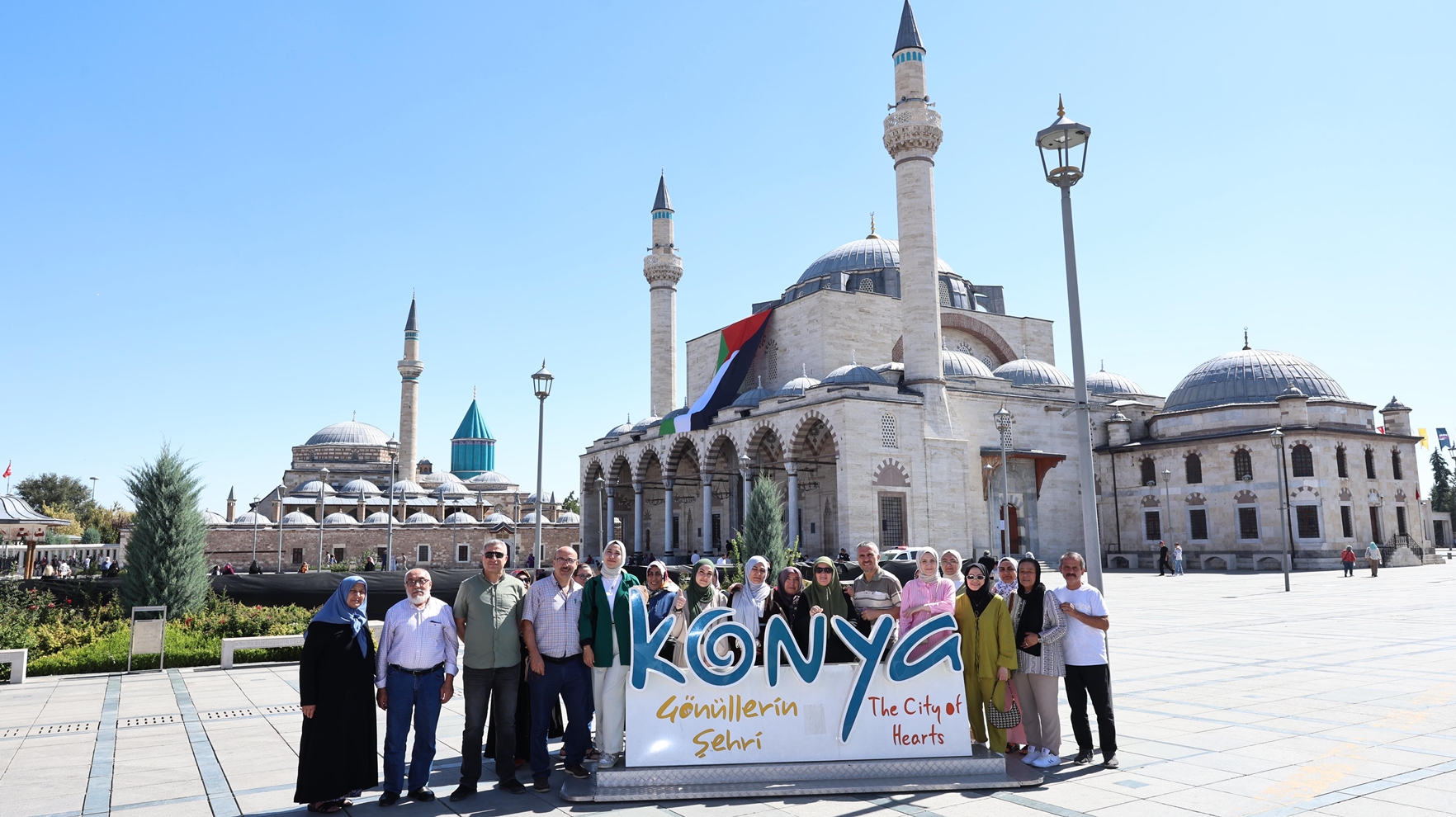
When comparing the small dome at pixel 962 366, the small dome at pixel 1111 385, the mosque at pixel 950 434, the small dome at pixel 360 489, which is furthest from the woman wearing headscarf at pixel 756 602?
the small dome at pixel 360 489

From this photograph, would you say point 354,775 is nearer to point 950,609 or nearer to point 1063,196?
point 950,609

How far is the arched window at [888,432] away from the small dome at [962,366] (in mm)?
4634

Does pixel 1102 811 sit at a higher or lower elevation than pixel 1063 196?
lower

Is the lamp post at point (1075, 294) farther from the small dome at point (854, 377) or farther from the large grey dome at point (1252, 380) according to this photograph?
the large grey dome at point (1252, 380)

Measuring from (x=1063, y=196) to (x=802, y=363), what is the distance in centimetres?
2817

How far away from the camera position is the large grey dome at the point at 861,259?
133ft

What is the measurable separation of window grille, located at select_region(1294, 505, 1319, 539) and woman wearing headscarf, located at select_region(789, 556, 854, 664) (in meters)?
31.7

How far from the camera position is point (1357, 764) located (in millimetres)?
5863

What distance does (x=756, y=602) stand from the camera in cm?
645

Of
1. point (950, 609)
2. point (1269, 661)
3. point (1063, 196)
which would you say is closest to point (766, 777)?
point (950, 609)

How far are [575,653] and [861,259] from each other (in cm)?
3661

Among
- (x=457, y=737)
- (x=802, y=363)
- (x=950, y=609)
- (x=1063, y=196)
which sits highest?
(x=802, y=363)

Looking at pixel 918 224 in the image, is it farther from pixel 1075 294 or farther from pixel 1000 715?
pixel 1000 715

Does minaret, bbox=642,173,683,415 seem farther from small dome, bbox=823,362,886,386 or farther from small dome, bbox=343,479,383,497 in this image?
small dome, bbox=343,479,383,497
